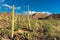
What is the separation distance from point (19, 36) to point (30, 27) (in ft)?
14.5

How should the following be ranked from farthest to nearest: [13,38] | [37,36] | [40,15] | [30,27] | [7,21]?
[40,15] → [7,21] → [30,27] → [37,36] → [13,38]

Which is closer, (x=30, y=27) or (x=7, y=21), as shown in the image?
(x=30, y=27)

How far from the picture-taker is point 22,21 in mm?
26984

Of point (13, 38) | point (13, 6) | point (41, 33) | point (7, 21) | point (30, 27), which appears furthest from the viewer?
point (7, 21)

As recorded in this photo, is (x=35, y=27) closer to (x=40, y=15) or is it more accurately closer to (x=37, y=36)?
(x=37, y=36)

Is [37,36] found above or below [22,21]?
below

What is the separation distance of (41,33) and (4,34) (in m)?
4.51

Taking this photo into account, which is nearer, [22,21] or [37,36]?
[37,36]

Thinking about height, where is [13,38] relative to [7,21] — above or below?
below

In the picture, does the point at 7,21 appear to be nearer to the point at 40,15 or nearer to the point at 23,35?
the point at 23,35

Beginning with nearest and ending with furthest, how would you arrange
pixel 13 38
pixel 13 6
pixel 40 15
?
pixel 13 6, pixel 13 38, pixel 40 15

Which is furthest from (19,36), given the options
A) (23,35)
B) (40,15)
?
(40,15)

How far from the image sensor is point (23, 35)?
797 inches

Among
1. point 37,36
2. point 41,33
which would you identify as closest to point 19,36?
point 37,36
